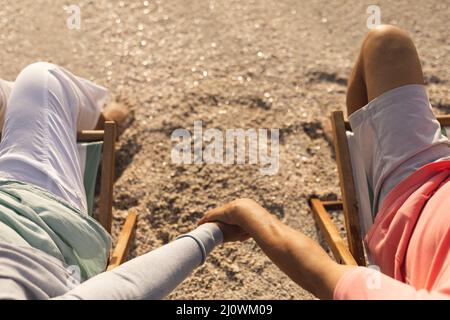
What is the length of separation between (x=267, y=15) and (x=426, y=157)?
3.82ft

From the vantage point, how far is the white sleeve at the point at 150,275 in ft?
2.69

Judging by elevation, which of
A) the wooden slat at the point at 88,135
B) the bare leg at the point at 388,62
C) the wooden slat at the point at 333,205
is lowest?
the wooden slat at the point at 333,205

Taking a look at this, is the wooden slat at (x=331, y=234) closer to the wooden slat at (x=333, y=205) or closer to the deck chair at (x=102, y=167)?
the wooden slat at (x=333, y=205)

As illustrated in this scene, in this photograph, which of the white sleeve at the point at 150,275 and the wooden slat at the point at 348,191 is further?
the wooden slat at the point at 348,191

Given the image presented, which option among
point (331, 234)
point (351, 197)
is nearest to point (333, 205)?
point (331, 234)

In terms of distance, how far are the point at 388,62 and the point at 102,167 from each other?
761 mm

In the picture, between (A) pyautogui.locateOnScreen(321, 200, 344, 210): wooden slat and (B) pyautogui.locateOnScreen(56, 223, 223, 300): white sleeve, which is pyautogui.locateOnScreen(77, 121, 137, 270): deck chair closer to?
(B) pyautogui.locateOnScreen(56, 223, 223, 300): white sleeve

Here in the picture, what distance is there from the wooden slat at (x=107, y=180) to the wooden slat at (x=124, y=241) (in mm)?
67

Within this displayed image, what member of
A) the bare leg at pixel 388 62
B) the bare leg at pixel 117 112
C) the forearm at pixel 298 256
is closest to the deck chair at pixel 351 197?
the bare leg at pixel 388 62

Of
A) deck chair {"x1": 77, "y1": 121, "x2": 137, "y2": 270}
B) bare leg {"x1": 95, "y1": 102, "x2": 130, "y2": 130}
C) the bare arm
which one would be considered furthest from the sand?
the bare arm

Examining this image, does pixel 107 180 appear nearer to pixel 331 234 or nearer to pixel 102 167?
pixel 102 167

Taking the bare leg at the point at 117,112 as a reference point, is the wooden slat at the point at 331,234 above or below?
below

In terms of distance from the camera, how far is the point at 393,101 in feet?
3.90

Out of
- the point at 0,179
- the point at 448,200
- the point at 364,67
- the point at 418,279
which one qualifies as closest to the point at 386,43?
the point at 364,67
